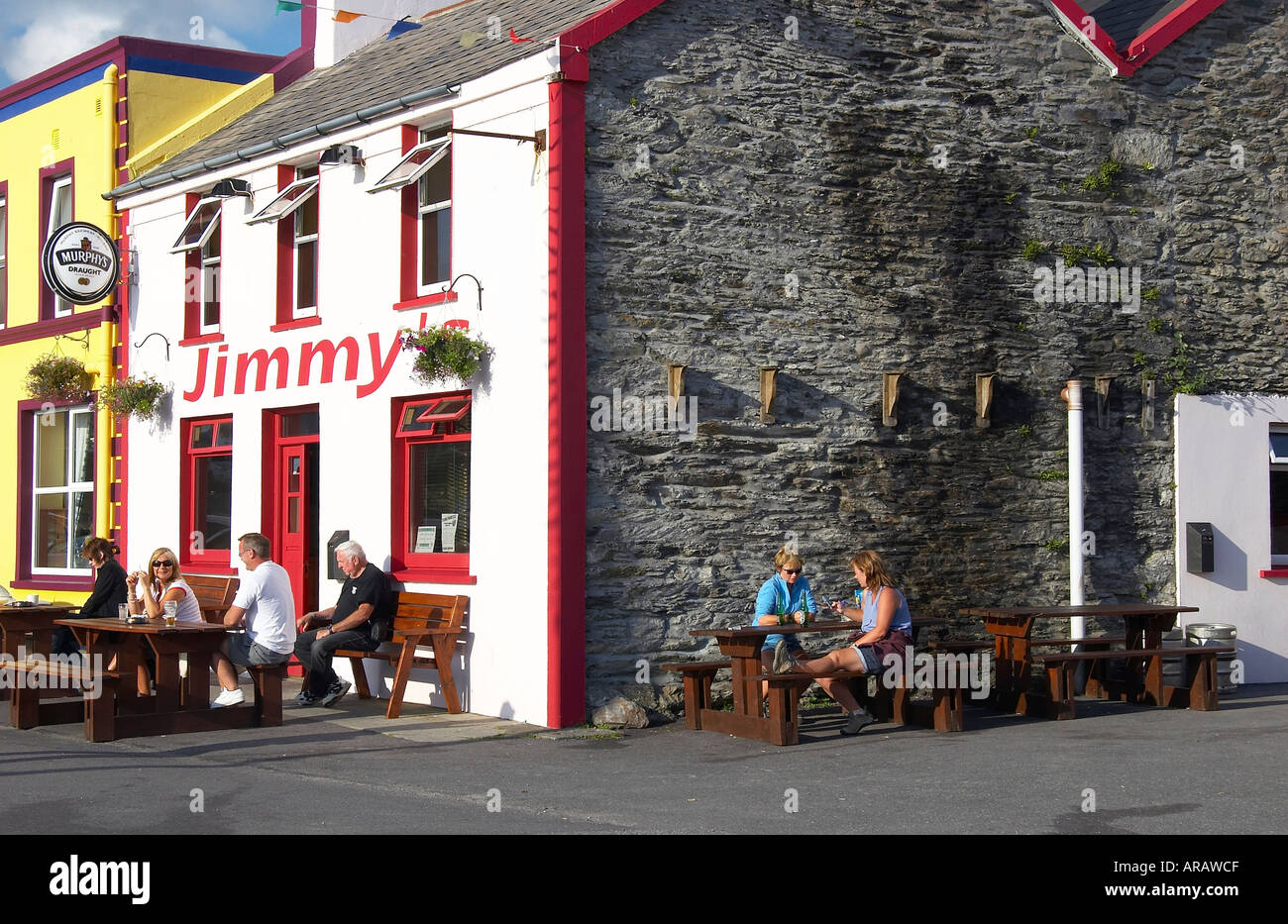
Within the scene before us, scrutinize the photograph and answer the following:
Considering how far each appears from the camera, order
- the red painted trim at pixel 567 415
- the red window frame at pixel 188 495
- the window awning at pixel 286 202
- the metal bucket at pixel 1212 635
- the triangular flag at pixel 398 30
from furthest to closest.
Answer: the triangular flag at pixel 398 30 → the red window frame at pixel 188 495 → the window awning at pixel 286 202 → the metal bucket at pixel 1212 635 → the red painted trim at pixel 567 415

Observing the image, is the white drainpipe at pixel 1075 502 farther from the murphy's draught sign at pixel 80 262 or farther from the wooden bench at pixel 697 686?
the murphy's draught sign at pixel 80 262

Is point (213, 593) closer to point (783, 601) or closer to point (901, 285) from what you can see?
point (783, 601)

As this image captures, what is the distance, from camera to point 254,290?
16406mm

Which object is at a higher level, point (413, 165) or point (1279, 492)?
point (413, 165)

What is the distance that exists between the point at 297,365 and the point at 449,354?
3.09m

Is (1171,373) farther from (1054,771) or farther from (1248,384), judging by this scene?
(1054,771)

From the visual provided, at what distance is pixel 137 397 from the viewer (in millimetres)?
17516

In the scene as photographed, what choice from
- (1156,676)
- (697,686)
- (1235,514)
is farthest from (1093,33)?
(697,686)

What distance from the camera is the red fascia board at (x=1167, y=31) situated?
50.2 feet

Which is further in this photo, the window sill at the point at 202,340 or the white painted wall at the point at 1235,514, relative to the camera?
the window sill at the point at 202,340

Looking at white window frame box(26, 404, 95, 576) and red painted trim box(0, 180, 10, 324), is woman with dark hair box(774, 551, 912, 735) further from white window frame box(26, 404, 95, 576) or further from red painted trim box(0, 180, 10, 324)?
red painted trim box(0, 180, 10, 324)

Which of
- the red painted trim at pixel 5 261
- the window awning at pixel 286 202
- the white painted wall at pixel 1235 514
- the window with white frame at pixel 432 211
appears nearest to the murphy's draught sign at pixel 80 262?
the window awning at pixel 286 202

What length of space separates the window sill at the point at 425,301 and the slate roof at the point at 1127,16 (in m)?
7.34

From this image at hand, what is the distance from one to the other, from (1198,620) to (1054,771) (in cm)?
577
